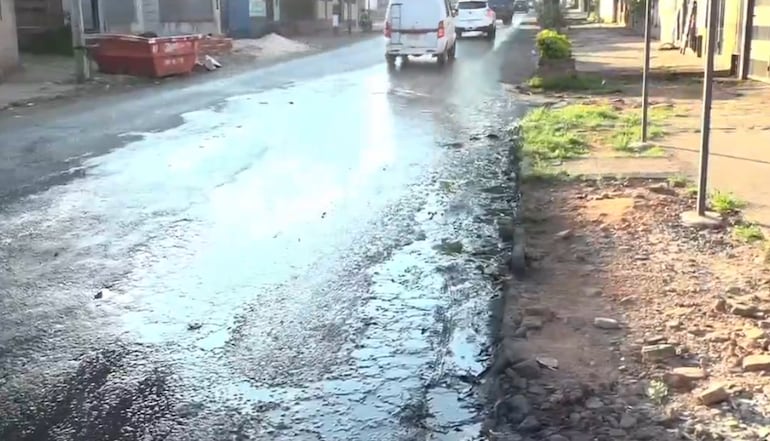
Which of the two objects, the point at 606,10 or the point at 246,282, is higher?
the point at 606,10

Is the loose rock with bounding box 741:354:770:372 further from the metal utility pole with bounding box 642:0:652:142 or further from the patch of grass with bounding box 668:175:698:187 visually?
the metal utility pole with bounding box 642:0:652:142

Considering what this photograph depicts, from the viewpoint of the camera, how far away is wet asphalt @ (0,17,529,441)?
15.4 ft

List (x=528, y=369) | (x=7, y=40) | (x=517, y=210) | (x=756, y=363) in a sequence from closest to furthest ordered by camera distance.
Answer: (x=756, y=363)
(x=528, y=369)
(x=517, y=210)
(x=7, y=40)

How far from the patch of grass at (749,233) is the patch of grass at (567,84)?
38.2 feet

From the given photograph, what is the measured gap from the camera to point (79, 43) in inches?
856

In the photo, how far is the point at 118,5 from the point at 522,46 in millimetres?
14862

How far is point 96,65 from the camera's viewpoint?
2520 centimetres

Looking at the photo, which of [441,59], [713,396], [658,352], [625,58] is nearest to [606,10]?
[625,58]

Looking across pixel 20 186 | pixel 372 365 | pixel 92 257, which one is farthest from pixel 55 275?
pixel 20 186

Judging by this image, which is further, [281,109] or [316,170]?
[281,109]

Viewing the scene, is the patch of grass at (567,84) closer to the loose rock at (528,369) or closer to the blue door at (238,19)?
the loose rock at (528,369)

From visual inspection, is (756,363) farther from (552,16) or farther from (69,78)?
(552,16)

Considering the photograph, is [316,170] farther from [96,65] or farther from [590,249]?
[96,65]

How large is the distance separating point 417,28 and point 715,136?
15.9m
